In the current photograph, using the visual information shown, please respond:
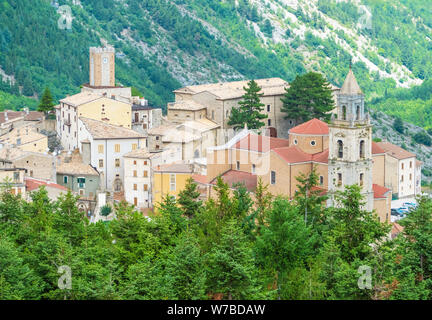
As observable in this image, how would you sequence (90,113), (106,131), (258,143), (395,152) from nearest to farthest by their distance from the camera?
(258,143), (106,131), (90,113), (395,152)

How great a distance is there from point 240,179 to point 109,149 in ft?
50.5

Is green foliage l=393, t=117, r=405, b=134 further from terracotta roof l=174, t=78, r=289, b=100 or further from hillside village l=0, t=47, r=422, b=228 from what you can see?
terracotta roof l=174, t=78, r=289, b=100

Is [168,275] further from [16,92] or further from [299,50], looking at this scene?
[299,50]

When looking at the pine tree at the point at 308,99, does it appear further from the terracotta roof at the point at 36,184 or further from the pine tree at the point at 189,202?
the pine tree at the point at 189,202

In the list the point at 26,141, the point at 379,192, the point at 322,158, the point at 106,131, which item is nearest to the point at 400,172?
the point at 379,192

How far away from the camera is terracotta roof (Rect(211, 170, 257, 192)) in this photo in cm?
7079

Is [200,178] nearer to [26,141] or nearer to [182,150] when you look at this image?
[182,150]

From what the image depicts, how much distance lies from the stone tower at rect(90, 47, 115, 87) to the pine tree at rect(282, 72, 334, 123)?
18.3 metres

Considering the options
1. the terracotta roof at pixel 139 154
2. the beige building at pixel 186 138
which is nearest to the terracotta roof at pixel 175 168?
the terracotta roof at pixel 139 154

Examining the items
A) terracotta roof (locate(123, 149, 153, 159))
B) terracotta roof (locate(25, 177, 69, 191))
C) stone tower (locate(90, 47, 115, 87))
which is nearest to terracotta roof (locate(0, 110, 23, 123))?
stone tower (locate(90, 47, 115, 87))

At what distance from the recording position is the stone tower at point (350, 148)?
220ft

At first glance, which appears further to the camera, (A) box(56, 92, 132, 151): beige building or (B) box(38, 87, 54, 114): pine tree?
(B) box(38, 87, 54, 114): pine tree

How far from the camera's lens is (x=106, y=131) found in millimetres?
84125

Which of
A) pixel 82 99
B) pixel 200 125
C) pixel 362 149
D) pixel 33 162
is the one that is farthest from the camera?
pixel 82 99
